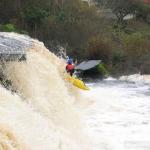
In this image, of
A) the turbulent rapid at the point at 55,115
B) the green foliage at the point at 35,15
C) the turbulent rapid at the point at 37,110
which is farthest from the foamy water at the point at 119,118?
the green foliage at the point at 35,15

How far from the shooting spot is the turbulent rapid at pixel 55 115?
6.58 meters

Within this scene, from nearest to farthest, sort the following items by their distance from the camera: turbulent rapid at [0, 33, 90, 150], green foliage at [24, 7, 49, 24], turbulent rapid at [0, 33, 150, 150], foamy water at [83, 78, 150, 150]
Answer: turbulent rapid at [0, 33, 90, 150] → turbulent rapid at [0, 33, 150, 150] → foamy water at [83, 78, 150, 150] → green foliage at [24, 7, 49, 24]

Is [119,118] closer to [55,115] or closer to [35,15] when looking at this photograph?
[55,115]

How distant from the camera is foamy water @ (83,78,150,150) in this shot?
8641 mm

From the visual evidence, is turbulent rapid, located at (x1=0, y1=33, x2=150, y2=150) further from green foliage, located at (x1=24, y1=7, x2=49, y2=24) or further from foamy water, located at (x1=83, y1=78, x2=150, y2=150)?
green foliage, located at (x1=24, y1=7, x2=49, y2=24)

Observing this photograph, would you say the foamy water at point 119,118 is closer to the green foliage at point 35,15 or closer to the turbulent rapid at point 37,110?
the turbulent rapid at point 37,110

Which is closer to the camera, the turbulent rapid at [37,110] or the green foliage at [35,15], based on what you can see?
the turbulent rapid at [37,110]

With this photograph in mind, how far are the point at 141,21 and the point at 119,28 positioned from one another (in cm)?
704

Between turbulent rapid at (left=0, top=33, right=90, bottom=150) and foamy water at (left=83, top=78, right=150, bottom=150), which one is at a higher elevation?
turbulent rapid at (left=0, top=33, right=90, bottom=150)

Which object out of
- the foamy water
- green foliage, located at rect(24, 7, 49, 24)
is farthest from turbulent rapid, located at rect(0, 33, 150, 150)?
green foliage, located at rect(24, 7, 49, 24)

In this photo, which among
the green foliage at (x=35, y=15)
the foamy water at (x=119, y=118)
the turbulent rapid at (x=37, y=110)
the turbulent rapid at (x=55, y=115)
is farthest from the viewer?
the green foliage at (x=35, y=15)

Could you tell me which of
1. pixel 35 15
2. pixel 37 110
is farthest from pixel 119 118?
pixel 35 15

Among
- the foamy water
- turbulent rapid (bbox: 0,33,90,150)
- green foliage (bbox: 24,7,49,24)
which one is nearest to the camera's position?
turbulent rapid (bbox: 0,33,90,150)

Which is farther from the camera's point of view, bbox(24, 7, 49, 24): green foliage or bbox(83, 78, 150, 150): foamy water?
bbox(24, 7, 49, 24): green foliage
